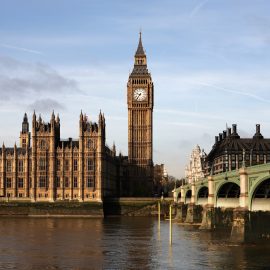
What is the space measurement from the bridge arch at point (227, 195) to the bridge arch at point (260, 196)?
14.2m

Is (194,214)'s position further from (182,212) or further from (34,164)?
(34,164)

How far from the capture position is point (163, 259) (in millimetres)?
63688

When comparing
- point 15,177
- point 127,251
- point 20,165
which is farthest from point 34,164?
point 127,251

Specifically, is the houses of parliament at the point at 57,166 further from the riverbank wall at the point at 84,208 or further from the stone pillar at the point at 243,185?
the stone pillar at the point at 243,185

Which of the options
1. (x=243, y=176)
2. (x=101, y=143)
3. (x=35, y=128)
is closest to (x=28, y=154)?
(x=35, y=128)

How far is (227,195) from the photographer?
99.1 m

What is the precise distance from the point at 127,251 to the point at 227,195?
31.5 metres

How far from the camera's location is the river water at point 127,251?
5944cm

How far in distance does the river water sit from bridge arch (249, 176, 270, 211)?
208 inches

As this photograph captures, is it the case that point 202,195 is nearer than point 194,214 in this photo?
No

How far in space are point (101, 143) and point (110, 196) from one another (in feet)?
68.2

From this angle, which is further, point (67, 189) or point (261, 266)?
point (67, 189)

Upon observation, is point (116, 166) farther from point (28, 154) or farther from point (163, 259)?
point (163, 259)

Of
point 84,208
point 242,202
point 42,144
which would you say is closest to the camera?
point 242,202
